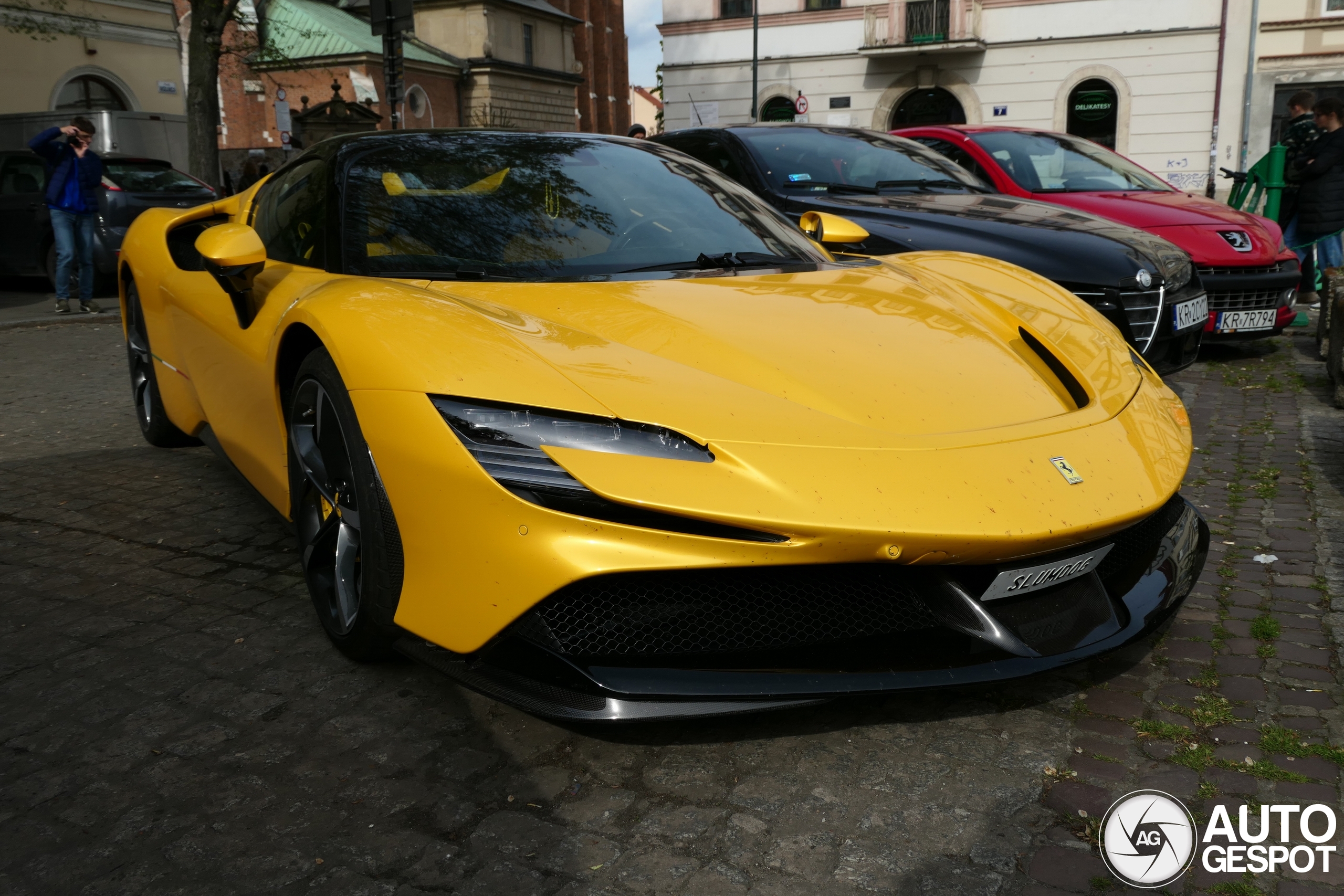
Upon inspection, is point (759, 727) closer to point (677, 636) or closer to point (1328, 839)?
point (677, 636)

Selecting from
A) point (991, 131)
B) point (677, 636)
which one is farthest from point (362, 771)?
point (991, 131)

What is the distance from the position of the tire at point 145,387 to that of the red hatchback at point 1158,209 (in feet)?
17.8

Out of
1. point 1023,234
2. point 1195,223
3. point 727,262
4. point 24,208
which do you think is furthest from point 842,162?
point 24,208

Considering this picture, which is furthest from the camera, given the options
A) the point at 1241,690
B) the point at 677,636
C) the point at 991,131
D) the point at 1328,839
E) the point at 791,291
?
the point at 991,131

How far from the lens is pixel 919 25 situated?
31.0m

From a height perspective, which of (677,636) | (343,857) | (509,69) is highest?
(509,69)

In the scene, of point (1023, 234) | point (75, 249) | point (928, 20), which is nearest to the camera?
point (1023, 234)

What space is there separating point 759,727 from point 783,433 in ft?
2.14

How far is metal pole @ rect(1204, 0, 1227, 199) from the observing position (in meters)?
28.1

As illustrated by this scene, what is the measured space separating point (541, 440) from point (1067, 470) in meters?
1.09

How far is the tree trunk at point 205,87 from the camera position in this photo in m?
15.8

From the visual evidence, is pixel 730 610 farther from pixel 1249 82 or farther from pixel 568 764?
pixel 1249 82

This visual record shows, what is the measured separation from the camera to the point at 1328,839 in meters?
2.01

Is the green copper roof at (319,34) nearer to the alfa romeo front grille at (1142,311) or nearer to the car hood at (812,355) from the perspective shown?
the alfa romeo front grille at (1142,311)
